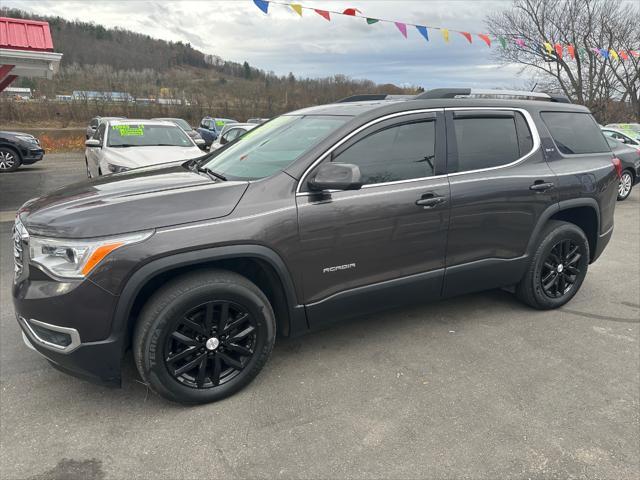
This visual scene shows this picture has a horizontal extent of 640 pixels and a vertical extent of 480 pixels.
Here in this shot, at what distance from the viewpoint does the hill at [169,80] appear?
131 ft

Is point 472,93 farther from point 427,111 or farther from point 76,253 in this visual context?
point 76,253

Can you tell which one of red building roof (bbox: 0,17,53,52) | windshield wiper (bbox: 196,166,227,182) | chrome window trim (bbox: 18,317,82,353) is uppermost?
red building roof (bbox: 0,17,53,52)

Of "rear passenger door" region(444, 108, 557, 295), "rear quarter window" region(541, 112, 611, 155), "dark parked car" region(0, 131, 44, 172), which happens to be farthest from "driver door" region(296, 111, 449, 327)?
"dark parked car" region(0, 131, 44, 172)

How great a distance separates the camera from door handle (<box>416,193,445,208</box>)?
3.25 m

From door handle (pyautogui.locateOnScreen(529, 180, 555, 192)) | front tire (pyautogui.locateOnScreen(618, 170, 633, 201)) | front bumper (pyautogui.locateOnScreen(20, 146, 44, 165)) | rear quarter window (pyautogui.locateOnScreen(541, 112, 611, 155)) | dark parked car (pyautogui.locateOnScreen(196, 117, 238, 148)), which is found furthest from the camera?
dark parked car (pyautogui.locateOnScreen(196, 117, 238, 148))

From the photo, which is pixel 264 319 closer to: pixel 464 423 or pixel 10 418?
pixel 464 423

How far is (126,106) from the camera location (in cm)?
3525

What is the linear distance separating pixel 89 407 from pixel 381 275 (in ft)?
6.54

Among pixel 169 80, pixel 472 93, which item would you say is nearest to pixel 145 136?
pixel 472 93

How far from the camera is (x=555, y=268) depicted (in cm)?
413

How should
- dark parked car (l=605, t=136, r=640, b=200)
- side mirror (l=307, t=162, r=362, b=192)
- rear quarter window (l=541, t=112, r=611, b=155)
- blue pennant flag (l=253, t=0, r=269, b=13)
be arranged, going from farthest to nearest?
dark parked car (l=605, t=136, r=640, b=200), blue pennant flag (l=253, t=0, r=269, b=13), rear quarter window (l=541, t=112, r=611, b=155), side mirror (l=307, t=162, r=362, b=192)

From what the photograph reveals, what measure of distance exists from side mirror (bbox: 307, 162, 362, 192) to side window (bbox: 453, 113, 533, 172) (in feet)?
A: 3.57

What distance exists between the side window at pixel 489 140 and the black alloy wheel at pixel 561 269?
3.14ft

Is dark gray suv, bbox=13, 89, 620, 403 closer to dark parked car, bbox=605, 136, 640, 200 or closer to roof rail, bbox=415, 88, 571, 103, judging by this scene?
roof rail, bbox=415, 88, 571, 103
